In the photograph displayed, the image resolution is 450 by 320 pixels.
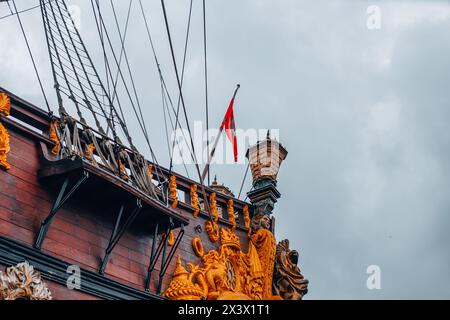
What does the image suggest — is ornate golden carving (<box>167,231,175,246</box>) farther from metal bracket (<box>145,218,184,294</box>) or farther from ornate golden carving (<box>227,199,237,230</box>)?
ornate golden carving (<box>227,199,237,230</box>)

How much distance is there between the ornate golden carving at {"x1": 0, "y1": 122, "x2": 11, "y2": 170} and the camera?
387 inches

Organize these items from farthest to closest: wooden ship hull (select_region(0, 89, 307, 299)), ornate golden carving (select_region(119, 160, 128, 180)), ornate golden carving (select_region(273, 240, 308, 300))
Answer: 1. ornate golden carving (select_region(273, 240, 308, 300))
2. ornate golden carving (select_region(119, 160, 128, 180))
3. wooden ship hull (select_region(0, 89, 307, 299))

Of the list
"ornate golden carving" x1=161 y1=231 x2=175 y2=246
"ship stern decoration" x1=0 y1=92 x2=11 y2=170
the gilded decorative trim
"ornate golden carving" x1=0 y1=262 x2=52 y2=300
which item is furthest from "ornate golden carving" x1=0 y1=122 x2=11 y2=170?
the gilded decorative trim

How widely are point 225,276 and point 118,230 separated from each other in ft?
8.48

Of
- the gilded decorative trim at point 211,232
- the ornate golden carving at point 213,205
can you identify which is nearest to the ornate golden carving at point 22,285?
the gilded decorative trim at point 211,232

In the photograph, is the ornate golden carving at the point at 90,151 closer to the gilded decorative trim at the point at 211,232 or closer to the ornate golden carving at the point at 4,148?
the ornate golden carving at the point at 4,148

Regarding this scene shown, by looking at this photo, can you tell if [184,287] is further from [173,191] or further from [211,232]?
[173,191]

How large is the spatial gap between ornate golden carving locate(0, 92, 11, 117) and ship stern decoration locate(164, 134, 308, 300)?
4.00m

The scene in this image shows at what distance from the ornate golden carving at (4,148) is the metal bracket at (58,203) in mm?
836

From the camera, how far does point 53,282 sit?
9656 millimetres

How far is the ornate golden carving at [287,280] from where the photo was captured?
45.2ft
